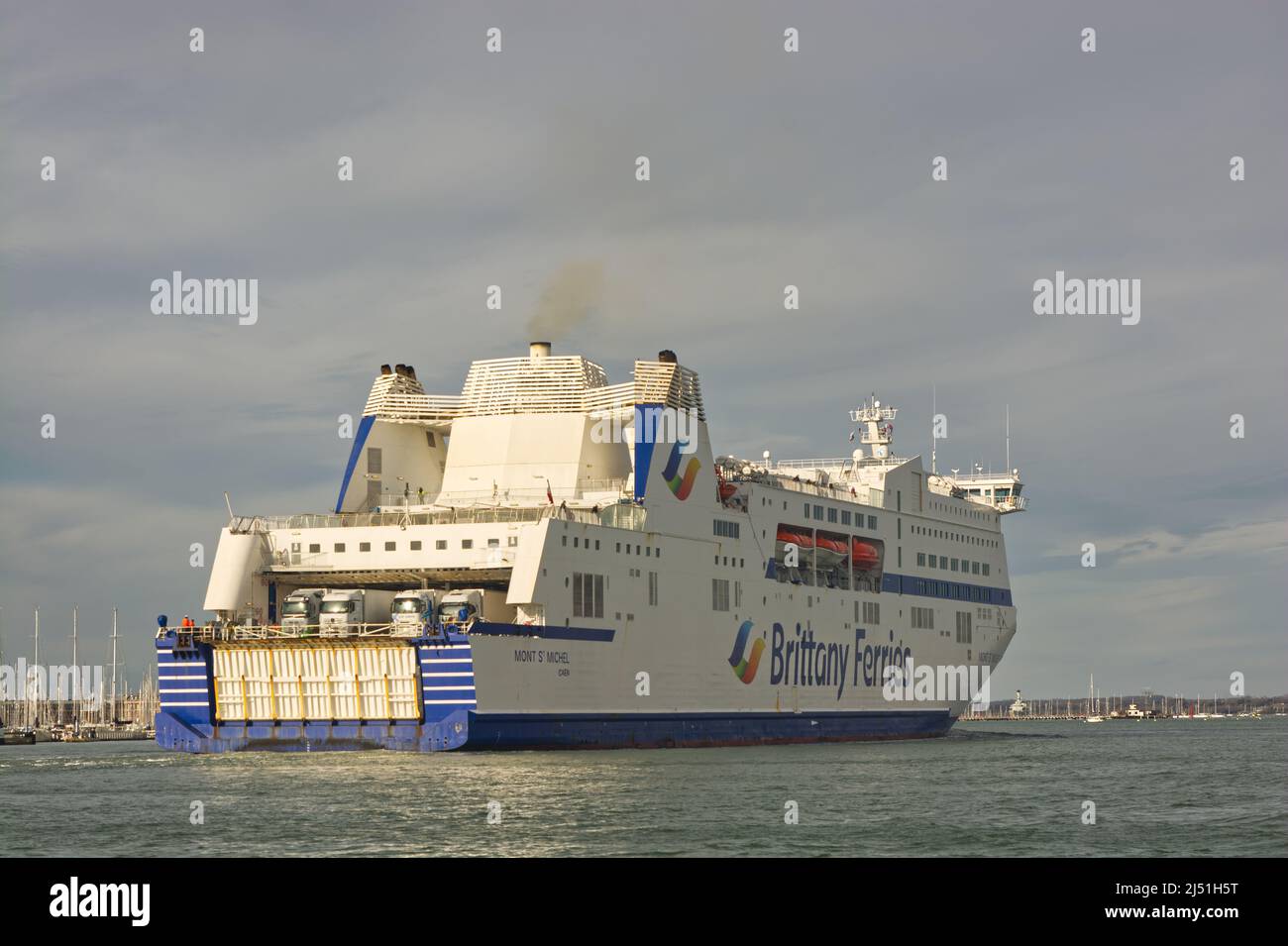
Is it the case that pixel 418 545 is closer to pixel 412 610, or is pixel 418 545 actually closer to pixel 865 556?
pixel 412 610

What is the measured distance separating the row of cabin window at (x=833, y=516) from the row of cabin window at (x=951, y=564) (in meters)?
4.77

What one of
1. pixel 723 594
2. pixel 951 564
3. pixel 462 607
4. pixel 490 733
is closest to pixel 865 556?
pixel 951 564

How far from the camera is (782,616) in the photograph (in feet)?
189

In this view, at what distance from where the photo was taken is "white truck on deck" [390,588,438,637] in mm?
43906

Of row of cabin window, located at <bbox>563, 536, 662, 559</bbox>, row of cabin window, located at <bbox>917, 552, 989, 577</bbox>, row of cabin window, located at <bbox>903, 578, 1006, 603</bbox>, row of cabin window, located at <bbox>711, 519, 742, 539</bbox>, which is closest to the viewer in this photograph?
row of cabin window, located at <bbox>563, 536, 662, 559</bbox>

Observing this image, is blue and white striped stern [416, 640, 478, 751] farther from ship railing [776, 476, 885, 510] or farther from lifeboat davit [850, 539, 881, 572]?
lifeboat davit [850, 539, 881, 572]

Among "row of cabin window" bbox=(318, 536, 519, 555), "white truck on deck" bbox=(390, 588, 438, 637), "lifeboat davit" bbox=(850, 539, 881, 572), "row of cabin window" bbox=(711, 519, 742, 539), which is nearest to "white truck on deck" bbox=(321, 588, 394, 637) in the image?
"white truck on deck" bbox=(390, 588, 438, 637)

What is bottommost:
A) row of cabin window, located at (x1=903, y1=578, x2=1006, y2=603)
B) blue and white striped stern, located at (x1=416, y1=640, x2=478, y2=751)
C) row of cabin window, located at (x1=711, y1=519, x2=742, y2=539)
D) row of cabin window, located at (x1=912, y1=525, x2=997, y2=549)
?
blue and white striped stern, located at (x1=416, y1=640, x2=478, y2=751)

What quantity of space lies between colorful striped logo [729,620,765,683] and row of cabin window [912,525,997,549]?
46.7ft

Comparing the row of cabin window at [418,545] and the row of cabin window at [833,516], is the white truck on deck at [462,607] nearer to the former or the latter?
the row of cabin window at [418,545]

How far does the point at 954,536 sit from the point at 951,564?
50.6 inches

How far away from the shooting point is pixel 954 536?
70875 mm

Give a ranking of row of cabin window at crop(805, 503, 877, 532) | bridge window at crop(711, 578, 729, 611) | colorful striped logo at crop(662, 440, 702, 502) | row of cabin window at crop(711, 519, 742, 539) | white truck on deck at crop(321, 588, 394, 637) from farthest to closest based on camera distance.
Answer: row of cabin window at crop(805, 503, 877, 532) → row of cabin window at crop(711, 519, 742, 539) → bridge window at crop(711, 578, 729, 611) → colorful striped logo at crop(662, 440, 702, 502) → white truck on deck at crop(321, 588, 394, 637)
